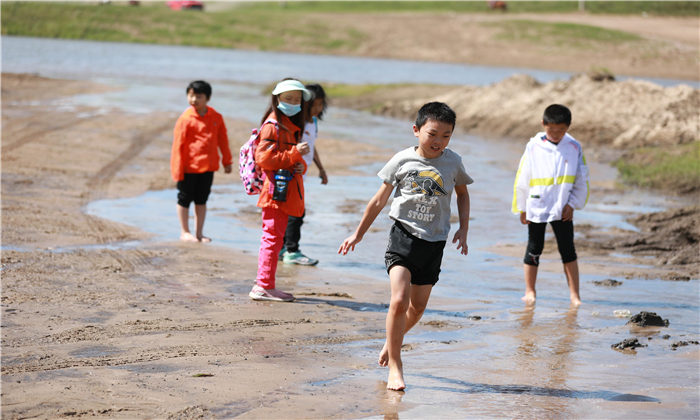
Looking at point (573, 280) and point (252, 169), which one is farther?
point (573, 280)

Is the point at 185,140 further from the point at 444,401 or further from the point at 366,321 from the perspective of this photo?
the point at 444,401

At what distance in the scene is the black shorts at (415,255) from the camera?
447 centimetres

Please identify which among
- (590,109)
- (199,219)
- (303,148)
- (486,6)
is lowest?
(199,219)

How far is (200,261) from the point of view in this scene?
7.36 meters

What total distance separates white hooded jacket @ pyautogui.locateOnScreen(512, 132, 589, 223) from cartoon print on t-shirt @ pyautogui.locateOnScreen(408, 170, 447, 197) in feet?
7.04

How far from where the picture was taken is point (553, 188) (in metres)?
6.45

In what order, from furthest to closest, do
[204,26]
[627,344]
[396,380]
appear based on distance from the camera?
[204,26] < [627,344] < [396,380]

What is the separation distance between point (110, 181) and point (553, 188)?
747 centimetres

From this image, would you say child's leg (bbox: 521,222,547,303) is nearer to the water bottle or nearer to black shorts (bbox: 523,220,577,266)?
black shorts (bbox: 523,220,577,266)

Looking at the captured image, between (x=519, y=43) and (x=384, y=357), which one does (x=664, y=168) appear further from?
(x=519, y=43)

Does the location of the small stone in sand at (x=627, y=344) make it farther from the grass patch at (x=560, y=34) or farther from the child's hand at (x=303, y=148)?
the grass patch at (x=560, y=34)

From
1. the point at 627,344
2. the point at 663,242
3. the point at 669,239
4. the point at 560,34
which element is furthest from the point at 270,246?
the point at 560,34

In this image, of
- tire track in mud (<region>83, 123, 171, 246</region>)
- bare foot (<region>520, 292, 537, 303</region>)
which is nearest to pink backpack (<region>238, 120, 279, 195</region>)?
tire track in mud (<region>83, 123, 171, 246</region>)

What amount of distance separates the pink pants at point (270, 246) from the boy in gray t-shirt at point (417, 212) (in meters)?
1.78
